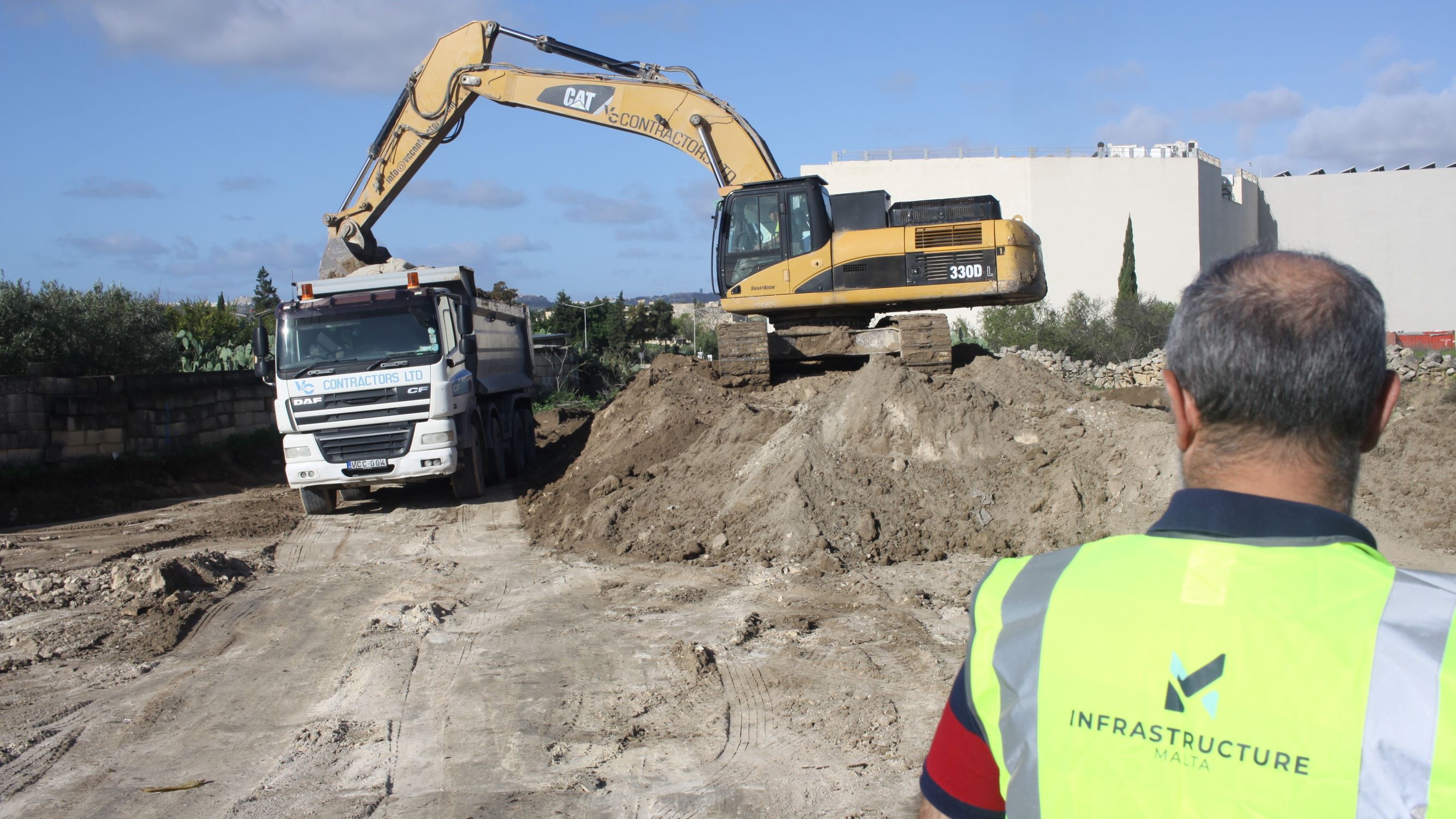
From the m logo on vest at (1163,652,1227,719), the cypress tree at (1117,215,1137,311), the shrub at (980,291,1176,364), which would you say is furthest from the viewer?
the cypress tree at (1117,215,1137,311)

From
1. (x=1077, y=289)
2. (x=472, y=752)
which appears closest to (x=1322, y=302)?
(x=472, y=752)

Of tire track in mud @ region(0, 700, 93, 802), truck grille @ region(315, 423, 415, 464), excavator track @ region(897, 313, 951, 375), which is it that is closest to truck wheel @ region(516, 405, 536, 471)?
truck grille @ region(315, 423, 415, 464)

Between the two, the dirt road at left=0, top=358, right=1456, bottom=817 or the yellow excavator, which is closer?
the dirt road at left=0, top=358, right=1456, bottom=817

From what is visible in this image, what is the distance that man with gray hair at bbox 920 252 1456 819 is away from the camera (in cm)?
124

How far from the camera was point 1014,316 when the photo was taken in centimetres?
3750

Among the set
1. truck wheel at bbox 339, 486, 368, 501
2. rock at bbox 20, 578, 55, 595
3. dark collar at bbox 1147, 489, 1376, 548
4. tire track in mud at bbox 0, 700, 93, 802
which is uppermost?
dark collar at bbox 1147, 489, 1376, 548

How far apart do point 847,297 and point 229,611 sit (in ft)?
26.2

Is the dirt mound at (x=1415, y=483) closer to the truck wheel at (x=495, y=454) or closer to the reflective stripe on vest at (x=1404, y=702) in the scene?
the reflective stripe on vest at (x=1404, y=702)

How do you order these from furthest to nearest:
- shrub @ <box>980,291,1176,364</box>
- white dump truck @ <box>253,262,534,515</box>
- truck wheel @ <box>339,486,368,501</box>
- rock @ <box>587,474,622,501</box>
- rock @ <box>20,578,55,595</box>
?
1. shrub @ <box>980,291,1176,364</box>
2. truck wheel @ <box>339,486,368,501</box>
3. white dump truck @ <box>253,262,534,515</box>
4. rock @ <box>587,474,622,501</box>
5. rock @ <box>20,578,55,595</box>

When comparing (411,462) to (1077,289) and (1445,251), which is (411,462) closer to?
(1077,289)

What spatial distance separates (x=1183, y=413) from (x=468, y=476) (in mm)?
12045

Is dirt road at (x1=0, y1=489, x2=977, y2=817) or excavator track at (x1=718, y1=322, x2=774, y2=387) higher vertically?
excavator track at (x1=718, y1=322, x2=774, y2=387)

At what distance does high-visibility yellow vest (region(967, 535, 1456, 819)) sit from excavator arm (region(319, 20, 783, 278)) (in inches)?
506

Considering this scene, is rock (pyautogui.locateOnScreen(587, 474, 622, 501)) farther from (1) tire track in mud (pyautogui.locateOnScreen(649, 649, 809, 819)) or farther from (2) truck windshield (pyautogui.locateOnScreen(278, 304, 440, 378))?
(1) tire track in mud (pyautogui.locateOnScreen(649, 649, 809, 819))
